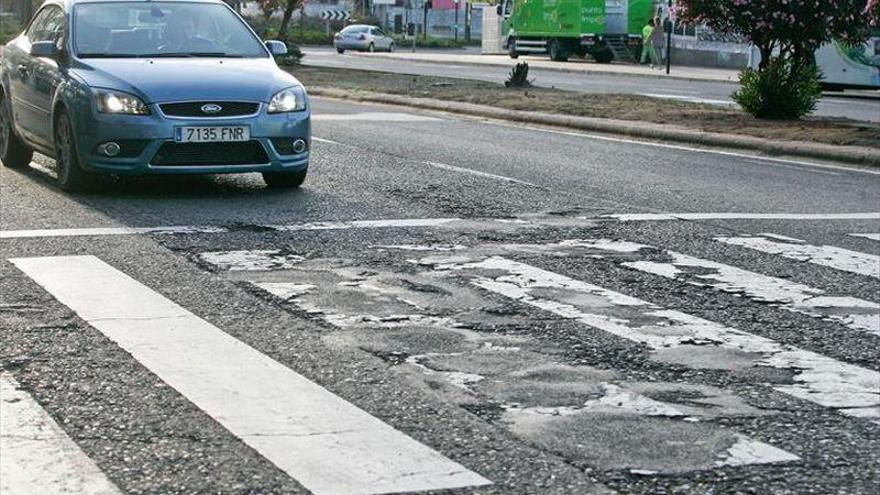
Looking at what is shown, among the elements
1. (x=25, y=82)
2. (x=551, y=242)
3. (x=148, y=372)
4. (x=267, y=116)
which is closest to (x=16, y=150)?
(x=25, y=82)

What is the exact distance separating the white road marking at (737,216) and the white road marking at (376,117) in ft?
34.1

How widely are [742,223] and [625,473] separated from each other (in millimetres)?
6326

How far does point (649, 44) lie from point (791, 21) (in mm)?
37278

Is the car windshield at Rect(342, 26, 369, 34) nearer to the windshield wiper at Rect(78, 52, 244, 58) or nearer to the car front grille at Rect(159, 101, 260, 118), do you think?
the windshield wiper at Rect(78, 52, 244, 58)

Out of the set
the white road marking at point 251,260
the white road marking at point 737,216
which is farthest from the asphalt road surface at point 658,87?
the white road marking at point 251,260

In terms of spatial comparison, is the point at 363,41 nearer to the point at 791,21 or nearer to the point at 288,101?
the point at 791,21

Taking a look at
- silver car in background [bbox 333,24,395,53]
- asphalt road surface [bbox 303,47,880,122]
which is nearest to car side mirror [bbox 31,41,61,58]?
asphalt road surface [bbox 303,47,880,122]

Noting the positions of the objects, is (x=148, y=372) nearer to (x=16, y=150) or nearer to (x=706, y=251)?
(x=706, y=251)

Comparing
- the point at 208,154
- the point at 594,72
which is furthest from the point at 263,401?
the point at 594,72

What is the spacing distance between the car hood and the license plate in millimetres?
211

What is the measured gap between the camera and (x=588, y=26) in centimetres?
6003

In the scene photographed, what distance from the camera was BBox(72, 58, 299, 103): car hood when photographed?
11.8 metres

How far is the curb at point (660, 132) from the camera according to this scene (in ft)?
55.9

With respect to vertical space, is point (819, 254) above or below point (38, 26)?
below
